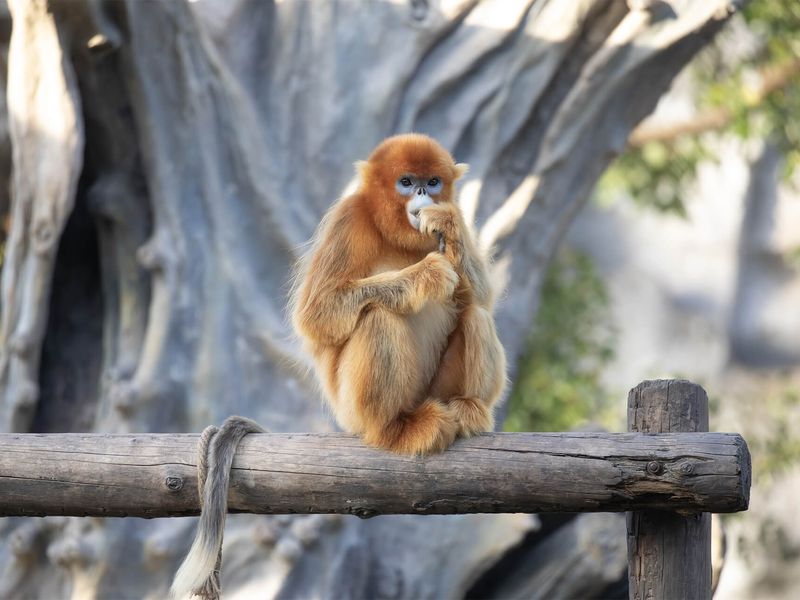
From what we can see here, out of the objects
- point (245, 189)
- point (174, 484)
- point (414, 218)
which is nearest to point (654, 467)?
point (414, 218)

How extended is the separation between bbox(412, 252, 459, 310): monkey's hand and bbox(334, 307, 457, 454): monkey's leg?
126 millimetres

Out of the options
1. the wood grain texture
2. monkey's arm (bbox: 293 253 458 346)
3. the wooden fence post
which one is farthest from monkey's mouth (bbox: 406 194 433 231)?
the wooden fence post

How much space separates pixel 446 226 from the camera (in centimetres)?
375

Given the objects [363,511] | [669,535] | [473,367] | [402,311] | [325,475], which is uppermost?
[402,311]

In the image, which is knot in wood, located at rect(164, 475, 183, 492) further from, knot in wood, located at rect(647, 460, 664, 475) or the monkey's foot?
knot in wood, located at rect(647, 460, 664, 475)

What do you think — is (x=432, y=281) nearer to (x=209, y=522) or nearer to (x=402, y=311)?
(x=402, y=311)

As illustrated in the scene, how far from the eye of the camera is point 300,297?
3887mm

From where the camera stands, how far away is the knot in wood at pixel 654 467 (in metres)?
3.20

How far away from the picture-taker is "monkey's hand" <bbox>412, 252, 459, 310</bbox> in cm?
364

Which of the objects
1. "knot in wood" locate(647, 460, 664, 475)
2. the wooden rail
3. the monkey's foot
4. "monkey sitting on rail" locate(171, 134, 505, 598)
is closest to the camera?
"knot in wood" locate(647, 460, 664, 475)

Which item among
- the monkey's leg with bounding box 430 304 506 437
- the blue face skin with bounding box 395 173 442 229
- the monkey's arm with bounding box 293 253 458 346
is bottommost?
the monkey's leg with bounding box 430 304 506 437

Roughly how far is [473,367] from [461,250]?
1.35ft

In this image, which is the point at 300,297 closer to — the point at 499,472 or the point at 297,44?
the point at 499,472

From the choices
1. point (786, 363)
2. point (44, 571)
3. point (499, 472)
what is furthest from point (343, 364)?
point (786, 363)
